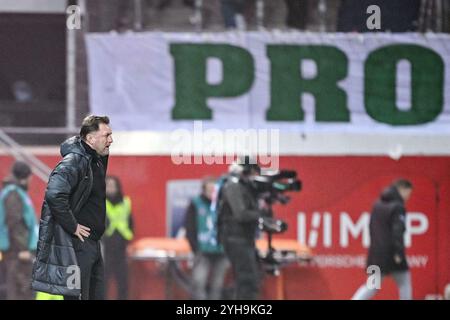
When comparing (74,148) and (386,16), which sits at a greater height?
(386,16)

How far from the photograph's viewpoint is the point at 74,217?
7914 mm

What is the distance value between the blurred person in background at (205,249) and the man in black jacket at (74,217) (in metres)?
4.61

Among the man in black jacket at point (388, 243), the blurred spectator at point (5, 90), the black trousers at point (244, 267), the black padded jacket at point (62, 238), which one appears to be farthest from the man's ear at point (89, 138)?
the blurred spectator at point (5, 90)

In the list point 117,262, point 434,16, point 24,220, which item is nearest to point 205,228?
point 117,262

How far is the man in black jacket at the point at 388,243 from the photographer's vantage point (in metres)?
12.2

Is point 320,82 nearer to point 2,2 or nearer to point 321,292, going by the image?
point 321,292

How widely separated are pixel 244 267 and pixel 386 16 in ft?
11.1

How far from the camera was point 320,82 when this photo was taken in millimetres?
12891

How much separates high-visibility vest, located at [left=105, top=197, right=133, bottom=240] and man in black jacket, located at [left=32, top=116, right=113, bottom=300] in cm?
453

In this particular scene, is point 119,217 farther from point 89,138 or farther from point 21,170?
point 89,138

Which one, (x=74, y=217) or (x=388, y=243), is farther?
(x=388, y=243)

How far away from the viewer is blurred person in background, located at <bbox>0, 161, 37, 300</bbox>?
1243 cm

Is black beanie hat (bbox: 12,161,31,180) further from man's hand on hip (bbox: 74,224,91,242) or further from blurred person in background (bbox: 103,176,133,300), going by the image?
man's hand on hip (bbox: 74,224,91,242)
